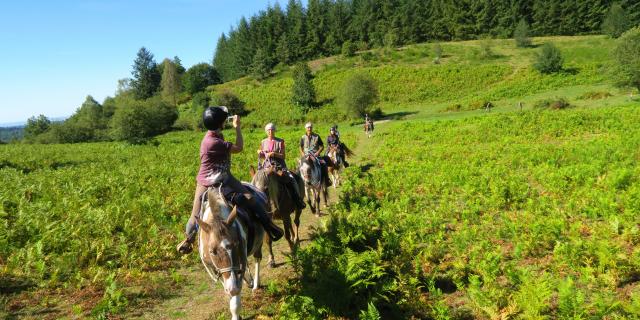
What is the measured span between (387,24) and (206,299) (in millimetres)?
127353

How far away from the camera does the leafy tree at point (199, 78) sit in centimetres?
9994

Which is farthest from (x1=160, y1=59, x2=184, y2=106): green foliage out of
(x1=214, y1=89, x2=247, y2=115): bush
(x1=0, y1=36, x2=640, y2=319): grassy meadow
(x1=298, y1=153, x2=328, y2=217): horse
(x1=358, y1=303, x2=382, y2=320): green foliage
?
(x1=358, y1=303, x2=382, y2=320): green foliage

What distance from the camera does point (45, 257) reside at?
9.55 meters

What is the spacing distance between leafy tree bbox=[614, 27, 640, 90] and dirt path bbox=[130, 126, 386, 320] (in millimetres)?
52033

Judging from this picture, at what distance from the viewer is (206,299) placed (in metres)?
8.16

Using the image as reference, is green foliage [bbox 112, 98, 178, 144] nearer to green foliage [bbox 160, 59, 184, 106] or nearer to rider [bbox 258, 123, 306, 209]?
green foliage [bbox 160, 59, 184, 106]

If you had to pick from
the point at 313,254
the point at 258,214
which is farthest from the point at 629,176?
the point at 258,214

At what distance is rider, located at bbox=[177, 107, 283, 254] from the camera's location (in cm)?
617

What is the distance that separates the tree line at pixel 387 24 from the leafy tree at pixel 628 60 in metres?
67.2

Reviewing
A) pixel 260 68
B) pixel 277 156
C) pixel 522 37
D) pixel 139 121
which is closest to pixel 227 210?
pixel 277 156

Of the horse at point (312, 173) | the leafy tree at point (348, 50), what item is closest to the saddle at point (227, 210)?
the horse at point (312, 173)

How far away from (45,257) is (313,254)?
714 centimetres

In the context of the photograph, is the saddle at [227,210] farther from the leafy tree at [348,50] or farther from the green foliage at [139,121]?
the leafy tree at [348,50]

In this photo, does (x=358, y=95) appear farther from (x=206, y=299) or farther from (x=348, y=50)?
(x=348, y=50)
